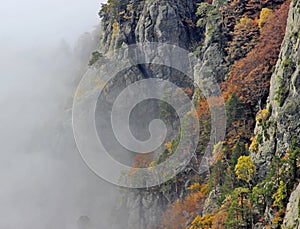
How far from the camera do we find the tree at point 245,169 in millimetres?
38344

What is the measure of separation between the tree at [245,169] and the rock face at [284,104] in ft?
2.71

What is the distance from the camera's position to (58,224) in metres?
69.4

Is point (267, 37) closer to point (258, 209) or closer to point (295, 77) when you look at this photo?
point (295, 77)

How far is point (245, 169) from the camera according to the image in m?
38.6

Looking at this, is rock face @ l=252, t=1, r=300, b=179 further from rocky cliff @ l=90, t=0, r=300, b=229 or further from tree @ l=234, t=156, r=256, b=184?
tree @ l=234, t=156, r=256, b=184

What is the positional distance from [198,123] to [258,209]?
63.4ft

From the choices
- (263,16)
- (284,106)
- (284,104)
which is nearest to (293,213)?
(284,106)

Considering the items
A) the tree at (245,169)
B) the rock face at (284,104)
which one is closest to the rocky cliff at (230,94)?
the rock face at (284,104)

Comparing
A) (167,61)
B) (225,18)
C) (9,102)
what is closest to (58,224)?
(167,61)

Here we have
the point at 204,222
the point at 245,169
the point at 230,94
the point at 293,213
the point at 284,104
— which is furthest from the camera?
the point at 230,94

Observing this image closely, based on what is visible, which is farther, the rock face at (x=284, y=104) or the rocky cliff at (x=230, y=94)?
the rock face at (x=284, y=104)

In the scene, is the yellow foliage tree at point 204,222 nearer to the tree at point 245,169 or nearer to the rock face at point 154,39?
the tree at point 245,169

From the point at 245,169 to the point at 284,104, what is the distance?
6.18 meters

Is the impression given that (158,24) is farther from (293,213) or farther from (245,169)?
(293,213)
